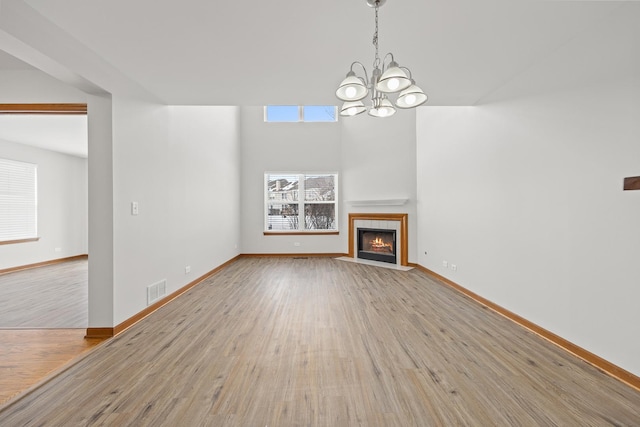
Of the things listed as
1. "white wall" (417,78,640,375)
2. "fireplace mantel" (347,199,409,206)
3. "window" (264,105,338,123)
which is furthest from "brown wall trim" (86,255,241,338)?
"window" (264,105,338,123)

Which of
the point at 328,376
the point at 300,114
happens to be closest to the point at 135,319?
the point at 328,376

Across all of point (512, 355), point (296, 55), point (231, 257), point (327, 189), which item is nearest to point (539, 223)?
point (512, 355)

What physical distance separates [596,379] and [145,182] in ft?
13.9

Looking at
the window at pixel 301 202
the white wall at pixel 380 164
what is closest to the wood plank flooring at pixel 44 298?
the window at pixel 301 202

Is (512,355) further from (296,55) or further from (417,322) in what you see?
(296,55)

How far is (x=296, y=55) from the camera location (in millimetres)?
2299

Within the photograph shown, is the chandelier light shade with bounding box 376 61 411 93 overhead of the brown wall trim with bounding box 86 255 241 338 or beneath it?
overhead

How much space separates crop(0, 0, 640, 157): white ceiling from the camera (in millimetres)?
1755

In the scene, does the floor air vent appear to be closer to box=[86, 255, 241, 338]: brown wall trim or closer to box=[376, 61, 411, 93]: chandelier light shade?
box=[86, 255, 241, 338]: brown wall trim

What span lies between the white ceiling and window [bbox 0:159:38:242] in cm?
413

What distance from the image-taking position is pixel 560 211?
2277 mm

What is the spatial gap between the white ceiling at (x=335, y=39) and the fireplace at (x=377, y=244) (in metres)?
3.61

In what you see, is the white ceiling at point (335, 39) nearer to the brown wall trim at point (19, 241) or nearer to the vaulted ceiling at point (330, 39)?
the vaulted ceiling at point (330, 39)

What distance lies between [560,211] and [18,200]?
8.71 meters
